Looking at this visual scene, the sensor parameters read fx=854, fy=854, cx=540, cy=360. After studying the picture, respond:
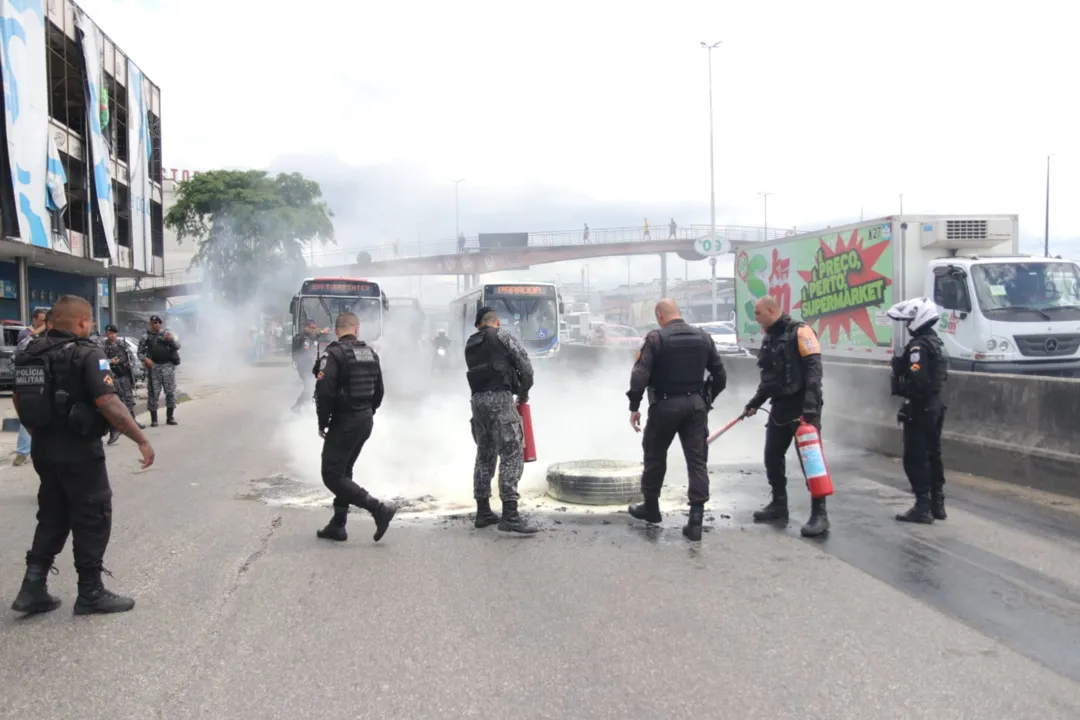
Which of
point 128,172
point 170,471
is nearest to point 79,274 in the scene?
point 128,172

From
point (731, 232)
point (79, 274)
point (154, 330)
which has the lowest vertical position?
point (154, 330)

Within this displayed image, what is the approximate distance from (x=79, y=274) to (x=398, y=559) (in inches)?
1299

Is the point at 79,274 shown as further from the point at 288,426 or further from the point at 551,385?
the point at 288,426

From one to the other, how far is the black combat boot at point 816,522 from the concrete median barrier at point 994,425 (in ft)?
8.94

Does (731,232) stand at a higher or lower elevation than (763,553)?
higher

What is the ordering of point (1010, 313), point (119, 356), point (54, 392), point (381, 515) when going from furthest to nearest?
point (1010, 313)
point (119, 356)
point (381, 515)
point (54, 392)

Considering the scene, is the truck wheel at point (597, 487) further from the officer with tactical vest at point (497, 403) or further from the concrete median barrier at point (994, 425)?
the concrete median barrier at point (994, 425)

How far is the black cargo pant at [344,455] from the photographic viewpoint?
5.91 m

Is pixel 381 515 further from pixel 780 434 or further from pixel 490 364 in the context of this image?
pixel 780 434

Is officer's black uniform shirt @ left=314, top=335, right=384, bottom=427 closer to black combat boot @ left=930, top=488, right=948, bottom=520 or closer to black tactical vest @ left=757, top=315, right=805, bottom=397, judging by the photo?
black tactical vest @ left=757, top=315, right=805, bottom=397

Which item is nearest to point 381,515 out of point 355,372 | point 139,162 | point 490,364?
point 355,372

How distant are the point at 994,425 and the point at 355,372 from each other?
6357 mm

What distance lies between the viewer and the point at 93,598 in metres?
4.43

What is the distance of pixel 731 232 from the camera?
161 feet
